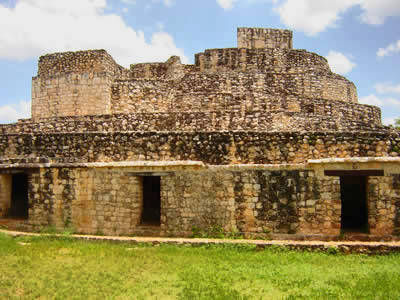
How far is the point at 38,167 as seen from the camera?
897cm

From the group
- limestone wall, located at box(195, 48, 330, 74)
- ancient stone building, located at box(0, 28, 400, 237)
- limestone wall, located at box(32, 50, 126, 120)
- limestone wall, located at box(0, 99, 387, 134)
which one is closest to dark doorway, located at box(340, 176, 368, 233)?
ancient stone building, located at box(0, 28, 400, 237)

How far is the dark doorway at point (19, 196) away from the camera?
1077 cm

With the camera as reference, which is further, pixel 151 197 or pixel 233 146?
pixel 151 197

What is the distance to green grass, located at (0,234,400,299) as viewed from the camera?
4887 mm

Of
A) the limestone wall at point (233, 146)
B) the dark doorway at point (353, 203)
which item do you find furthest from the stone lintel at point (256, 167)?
the dark doorway at point (353, 203)

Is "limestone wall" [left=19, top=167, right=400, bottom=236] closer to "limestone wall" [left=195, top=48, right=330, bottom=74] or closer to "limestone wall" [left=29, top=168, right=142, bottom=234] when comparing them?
"limestone wall" [left=29, top=168, right=142, bottom=234]

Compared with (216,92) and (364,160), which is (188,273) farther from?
(216,92)

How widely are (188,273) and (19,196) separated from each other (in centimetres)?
792

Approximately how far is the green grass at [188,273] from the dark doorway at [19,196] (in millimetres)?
3579

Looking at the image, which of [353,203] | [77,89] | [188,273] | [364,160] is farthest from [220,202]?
[77,89]

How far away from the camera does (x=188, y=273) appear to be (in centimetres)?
563

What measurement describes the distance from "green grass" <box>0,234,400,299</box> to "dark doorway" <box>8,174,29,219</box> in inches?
141

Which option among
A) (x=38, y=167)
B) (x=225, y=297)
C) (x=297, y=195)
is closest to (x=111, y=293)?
(x=225, y=297)

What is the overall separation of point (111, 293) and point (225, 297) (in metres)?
1.69
